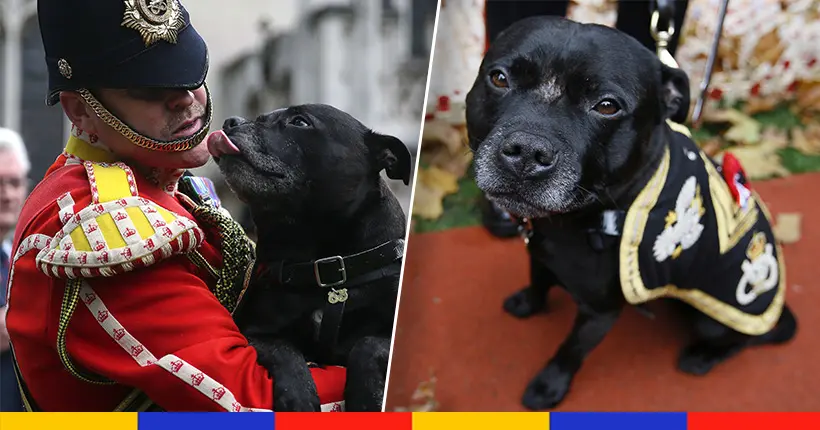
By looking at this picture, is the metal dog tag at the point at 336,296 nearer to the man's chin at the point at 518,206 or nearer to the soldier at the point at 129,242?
the soldier at the point at 129,242

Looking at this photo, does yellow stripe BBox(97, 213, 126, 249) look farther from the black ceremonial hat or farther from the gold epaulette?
the black ceremonial hat

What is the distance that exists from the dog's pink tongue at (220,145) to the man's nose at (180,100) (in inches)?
1.7

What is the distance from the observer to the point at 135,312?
32.0 inches

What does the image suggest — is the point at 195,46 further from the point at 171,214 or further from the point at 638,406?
the point at 638,406

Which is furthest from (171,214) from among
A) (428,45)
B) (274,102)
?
(428,45)

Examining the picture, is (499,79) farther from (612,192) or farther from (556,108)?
(612,192)

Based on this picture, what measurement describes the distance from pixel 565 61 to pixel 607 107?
0.33 ft

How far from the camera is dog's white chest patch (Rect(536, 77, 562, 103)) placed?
117 centimetres

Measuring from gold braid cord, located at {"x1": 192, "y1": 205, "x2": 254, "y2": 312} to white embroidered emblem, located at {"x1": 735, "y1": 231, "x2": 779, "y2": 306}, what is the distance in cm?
117

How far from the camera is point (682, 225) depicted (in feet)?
4.70

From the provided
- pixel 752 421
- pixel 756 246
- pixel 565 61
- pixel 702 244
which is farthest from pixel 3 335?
pixel 756 246

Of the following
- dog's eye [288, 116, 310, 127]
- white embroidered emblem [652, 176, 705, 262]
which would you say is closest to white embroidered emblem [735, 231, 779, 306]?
white embroidered emblem [652, 176, 705, 262]

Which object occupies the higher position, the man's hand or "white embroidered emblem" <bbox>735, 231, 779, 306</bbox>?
the man's hand

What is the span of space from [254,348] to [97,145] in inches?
11.4
